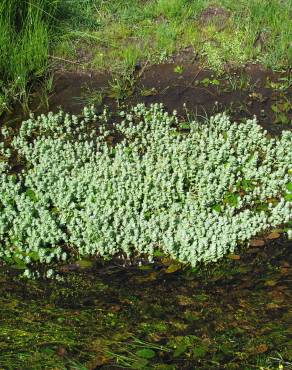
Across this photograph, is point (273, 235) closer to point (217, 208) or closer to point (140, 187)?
point (217, 208)

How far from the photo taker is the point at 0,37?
6496 mm

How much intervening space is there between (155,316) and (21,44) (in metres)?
4.47

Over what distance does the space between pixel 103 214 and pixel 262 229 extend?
152 centimetres

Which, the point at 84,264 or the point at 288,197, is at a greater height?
the point at 288,197

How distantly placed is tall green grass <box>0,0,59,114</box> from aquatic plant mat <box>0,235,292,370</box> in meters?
2.98

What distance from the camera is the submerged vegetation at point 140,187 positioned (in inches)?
184

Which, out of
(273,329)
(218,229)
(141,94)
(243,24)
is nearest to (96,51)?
(141,94)

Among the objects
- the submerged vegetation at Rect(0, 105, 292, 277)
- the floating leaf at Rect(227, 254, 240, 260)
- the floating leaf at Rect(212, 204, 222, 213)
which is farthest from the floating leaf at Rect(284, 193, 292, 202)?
the floating leaf at Rect(227, 254, 240, 260)

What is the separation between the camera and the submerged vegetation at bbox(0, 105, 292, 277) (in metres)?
4.67

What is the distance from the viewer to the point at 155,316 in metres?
3.82

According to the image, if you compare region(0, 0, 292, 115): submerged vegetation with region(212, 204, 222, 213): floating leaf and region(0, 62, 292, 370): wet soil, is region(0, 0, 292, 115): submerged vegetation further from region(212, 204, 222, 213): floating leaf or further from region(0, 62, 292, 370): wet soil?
region(0, 62, 292, 370): wet soil

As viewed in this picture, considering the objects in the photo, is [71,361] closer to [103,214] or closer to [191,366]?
[191,366]

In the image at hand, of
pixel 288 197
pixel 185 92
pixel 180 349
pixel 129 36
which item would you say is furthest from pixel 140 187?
pixel 129 36

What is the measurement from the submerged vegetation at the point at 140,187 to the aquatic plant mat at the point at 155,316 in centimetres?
23
